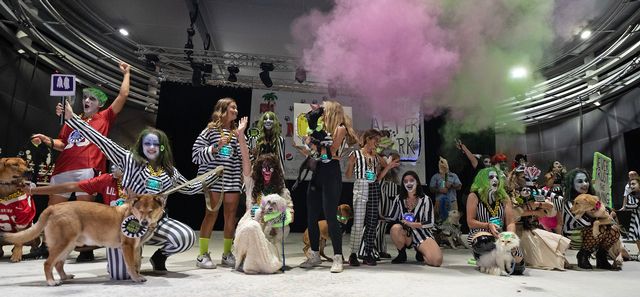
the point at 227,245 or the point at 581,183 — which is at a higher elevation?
the point at 581,183

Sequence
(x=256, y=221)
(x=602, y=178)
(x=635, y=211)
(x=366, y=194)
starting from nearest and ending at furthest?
(x=256, y=221) < (x=366, y=194) < (x=635, y=211) < (x=602, y=178)

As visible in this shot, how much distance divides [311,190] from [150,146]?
5.05ft

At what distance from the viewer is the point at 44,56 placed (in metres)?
7.58

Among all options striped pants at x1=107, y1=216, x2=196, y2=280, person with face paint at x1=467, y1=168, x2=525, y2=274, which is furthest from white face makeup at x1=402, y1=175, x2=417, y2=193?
striped pants at x1=107, y1=216, x2=196, y2=280

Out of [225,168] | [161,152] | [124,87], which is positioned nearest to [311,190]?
[225,168]

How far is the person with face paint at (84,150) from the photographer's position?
402cm

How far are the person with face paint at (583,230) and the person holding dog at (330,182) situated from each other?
2.63 m

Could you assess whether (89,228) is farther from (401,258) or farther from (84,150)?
(401,258)

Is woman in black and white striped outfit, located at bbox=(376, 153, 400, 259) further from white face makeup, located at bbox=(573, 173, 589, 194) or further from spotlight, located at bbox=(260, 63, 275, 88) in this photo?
spotlight, located at bbox=(260, 63, 275, 88)

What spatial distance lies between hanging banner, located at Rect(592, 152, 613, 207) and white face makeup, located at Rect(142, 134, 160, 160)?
601 cm

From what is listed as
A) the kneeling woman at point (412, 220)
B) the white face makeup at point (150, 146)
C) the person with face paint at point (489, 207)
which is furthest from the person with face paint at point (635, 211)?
the white face makeup at point (150, 146)

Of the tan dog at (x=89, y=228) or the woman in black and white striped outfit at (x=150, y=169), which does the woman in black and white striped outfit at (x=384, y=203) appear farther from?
the tan dog at (x=89, y=228)

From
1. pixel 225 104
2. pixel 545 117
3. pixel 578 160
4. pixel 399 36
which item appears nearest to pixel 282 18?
pixel 399 36

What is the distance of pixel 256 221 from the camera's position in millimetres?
3600
